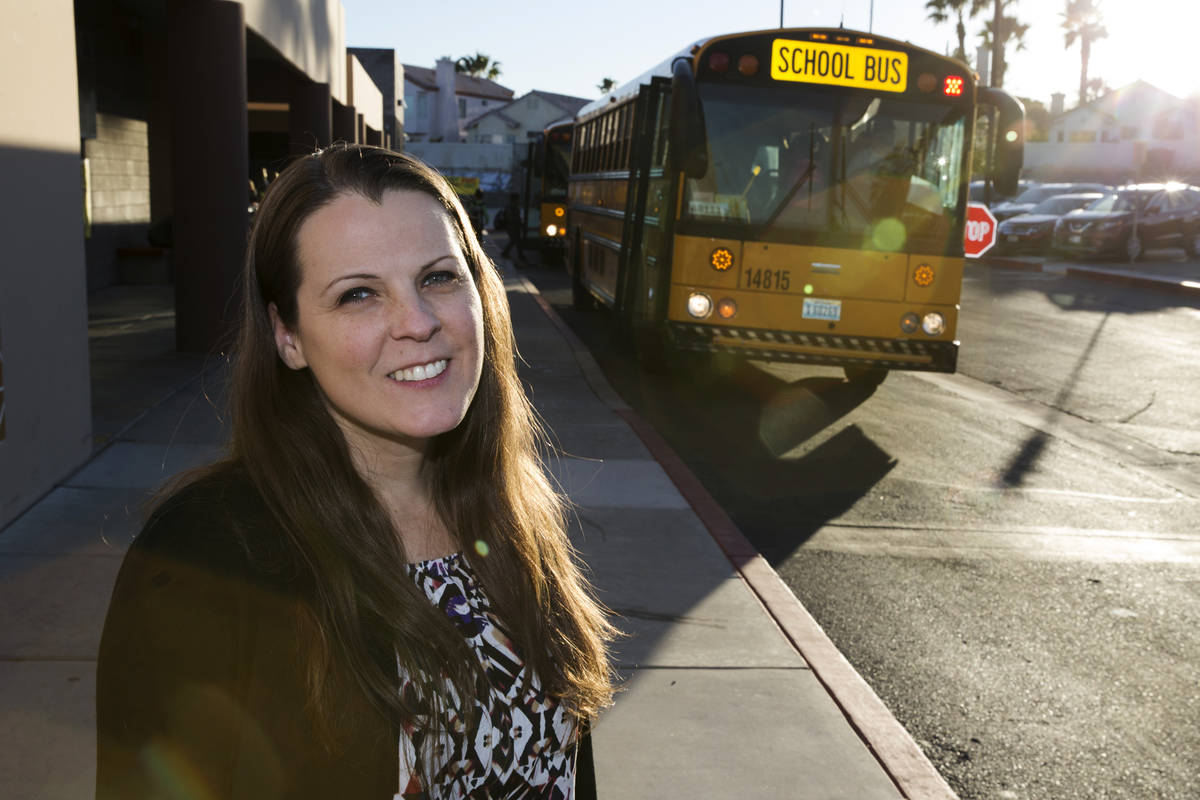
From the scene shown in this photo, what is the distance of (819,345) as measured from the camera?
1035 centimetres

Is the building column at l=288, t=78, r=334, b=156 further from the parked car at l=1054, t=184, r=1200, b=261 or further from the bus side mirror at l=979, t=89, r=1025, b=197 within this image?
the parked car at l=1054, t=184, r=1200, b=261

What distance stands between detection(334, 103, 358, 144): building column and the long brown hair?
25.6 meters

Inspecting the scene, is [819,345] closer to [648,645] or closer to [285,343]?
[648,645]

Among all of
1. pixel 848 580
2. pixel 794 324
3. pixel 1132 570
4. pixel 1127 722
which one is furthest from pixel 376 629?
pixel 794 324

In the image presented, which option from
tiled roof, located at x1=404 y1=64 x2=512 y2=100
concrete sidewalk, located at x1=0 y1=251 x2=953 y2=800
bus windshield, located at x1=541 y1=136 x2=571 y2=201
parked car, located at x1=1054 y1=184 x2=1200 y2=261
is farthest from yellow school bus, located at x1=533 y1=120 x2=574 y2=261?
tiled roof, located at x1=404 y1=64 x2=512 y2=100

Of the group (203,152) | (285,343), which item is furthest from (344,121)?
(285,343)

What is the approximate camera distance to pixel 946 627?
18.1 ft

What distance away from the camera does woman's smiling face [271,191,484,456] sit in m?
1.91

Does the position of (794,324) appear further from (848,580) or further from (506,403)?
(506,403)

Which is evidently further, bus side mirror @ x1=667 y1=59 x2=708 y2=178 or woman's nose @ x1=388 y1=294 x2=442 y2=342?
bus side mirror @ x1=667 y1=59 x2=708 y2=178

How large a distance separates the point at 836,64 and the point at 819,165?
2.89ft

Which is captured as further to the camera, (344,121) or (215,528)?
(344,121)

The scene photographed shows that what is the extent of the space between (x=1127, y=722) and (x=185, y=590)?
13.6 ft

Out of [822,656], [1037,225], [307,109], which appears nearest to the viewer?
[822,656]
